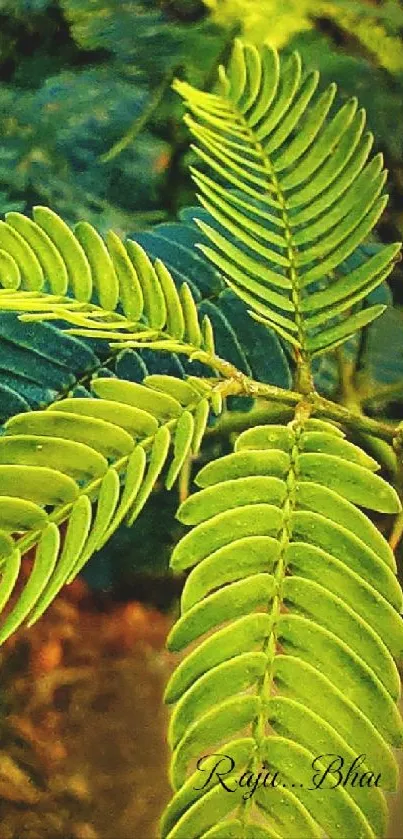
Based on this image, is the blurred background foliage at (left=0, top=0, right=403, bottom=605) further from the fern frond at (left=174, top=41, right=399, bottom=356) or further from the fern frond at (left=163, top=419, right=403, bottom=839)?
the fern frond at (left=163, top=419, right=403, bottom=839)

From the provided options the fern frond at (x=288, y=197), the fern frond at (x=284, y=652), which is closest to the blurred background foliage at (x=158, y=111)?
the fern frond at (x=288, y=197)

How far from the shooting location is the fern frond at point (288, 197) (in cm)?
58

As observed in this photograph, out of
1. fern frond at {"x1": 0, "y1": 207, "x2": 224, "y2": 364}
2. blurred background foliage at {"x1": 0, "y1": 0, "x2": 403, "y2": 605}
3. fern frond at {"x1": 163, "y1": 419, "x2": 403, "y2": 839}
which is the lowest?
fern frond at {"x1": 163, "y1": 419, "x2": 403, "y2": 839}

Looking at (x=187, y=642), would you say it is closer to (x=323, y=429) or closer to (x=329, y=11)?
(x=323, y=429)

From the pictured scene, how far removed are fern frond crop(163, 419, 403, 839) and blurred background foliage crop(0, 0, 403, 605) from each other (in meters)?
0.13

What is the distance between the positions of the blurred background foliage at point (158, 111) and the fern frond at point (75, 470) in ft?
0.39

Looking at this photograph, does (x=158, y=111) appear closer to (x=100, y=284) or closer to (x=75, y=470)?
(x=100, y=284)

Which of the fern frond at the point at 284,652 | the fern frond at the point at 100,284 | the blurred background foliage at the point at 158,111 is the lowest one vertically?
the fern frond at the point at 284,652

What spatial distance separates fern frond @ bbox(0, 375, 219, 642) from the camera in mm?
465

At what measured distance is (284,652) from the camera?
0.46 metres

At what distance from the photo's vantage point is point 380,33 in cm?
76

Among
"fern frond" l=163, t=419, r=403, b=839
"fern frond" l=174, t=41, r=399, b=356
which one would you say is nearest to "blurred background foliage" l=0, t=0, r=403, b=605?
"fern frond" l=174, t=41, r=399, b=356

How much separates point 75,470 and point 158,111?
14.0 inches

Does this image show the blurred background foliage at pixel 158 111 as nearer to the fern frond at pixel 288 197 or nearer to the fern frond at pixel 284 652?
the fern frond at pixel 288 197
